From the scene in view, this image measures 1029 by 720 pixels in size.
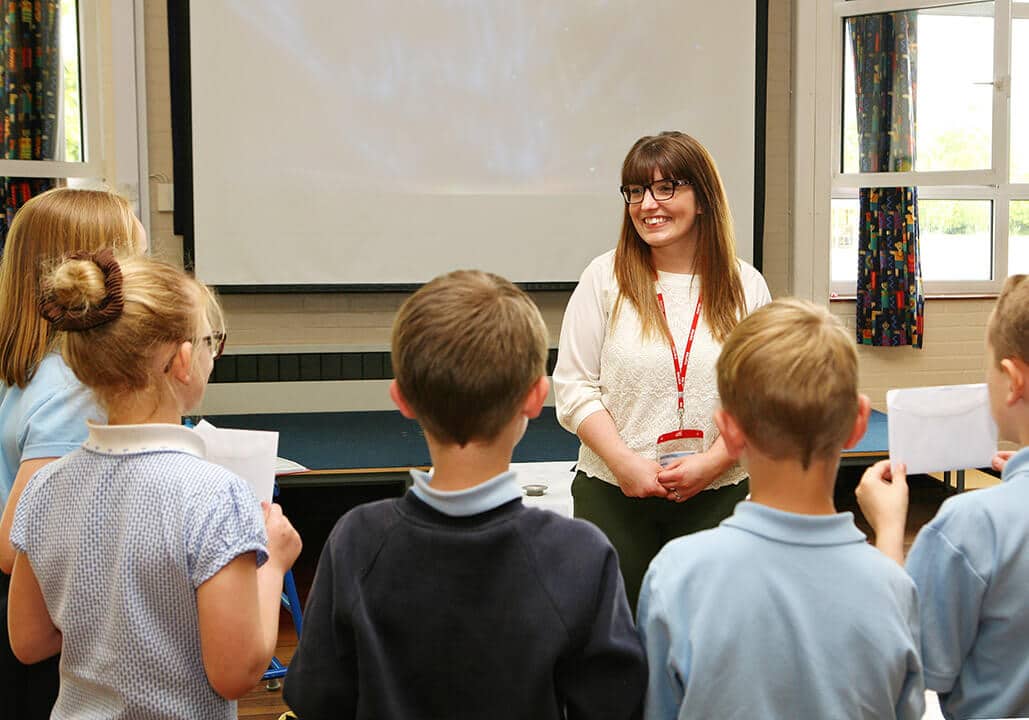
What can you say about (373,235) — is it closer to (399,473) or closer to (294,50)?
(294,50)

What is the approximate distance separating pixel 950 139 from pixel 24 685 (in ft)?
16.0

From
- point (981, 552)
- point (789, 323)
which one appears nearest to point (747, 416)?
point (789, 323)

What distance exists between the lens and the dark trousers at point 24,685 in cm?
158

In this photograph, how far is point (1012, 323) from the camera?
1343 mm

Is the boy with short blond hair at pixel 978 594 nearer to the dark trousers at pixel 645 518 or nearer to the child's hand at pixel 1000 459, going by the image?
the child's hand at pixel 1000 459

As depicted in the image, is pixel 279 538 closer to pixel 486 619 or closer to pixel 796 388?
pixel 486 619

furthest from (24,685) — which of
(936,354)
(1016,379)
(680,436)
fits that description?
(936,354)

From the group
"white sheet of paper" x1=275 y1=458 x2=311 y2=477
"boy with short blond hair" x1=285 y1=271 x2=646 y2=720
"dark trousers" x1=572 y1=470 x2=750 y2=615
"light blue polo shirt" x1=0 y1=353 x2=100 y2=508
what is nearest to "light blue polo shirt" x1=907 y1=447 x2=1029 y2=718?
"boy with short blond hair" x1=285 y1=271 x2=646 y2=720

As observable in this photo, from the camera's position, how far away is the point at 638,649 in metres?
1.11

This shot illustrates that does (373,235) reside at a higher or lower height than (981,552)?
higher

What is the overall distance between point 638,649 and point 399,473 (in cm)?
270

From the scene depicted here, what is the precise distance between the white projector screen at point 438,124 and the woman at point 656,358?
2.93 metres

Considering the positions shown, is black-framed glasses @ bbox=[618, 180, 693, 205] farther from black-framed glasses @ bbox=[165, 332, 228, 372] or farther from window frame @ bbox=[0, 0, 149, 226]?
window frame @ bbox=[0, 0, 149, 226]

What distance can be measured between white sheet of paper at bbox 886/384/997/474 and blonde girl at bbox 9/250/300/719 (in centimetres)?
83
